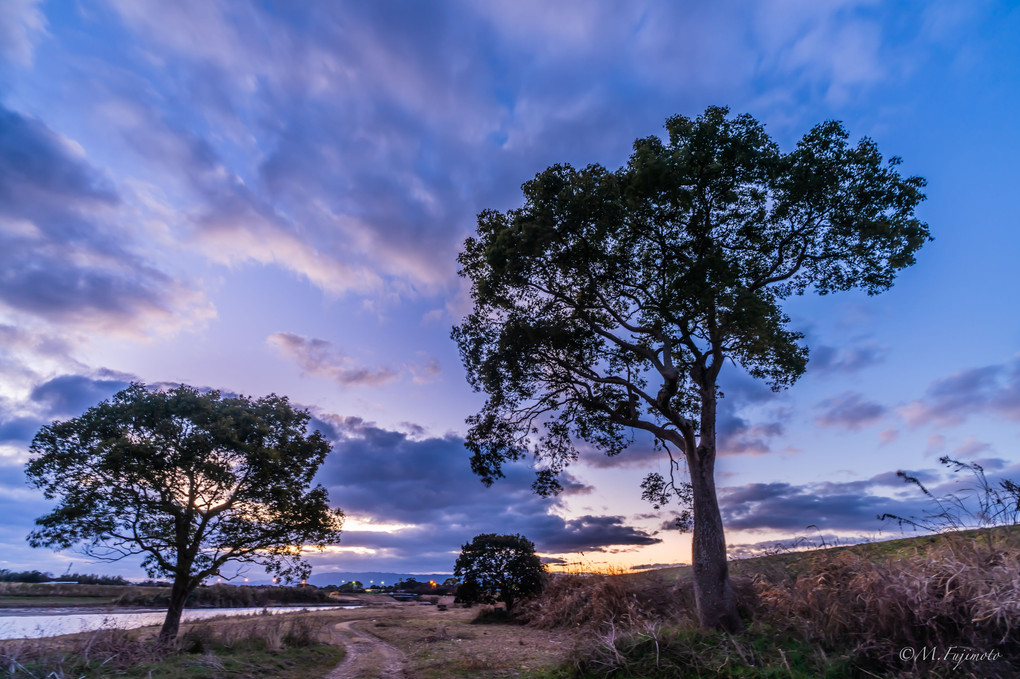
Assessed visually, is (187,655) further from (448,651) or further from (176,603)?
(176,603)

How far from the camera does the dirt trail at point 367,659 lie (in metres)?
10.3

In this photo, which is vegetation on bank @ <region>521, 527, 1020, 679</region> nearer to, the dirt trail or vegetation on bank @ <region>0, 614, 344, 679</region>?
the dirt trail

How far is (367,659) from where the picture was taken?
41.1ft

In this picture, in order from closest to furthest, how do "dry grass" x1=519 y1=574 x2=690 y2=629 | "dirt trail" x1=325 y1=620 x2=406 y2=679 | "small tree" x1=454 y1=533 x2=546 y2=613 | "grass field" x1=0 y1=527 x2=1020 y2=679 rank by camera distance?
"grass field" x1=0 y1=527 x2=1020 y2=679, "dirt trail" x1=325 y1=620 x2=406 y2=679, "dry grass" x1=519 y1=574 x2=690 y2=629, "small tree" x1=454 y1=533 x2=546 y2=613

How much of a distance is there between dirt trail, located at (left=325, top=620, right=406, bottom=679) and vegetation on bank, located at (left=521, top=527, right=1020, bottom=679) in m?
4.67

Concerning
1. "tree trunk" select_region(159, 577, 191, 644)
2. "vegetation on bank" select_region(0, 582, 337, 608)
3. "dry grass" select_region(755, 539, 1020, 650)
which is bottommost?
"vegetation on bank" select_region(0, 582, 337, 608)

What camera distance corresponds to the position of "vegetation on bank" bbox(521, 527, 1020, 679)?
5.97 metres

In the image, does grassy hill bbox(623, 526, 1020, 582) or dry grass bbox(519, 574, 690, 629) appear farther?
dry grass bbox(519, 574, 690, 629)

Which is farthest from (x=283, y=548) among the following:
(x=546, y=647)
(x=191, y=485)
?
(x=546, y=647)

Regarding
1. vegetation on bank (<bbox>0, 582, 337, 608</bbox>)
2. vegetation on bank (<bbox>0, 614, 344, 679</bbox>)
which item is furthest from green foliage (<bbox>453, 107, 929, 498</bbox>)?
vegetation on bank (<bbox>0, 582, 337, 608</bbox>)

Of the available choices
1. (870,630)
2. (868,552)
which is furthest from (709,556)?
(870,630)

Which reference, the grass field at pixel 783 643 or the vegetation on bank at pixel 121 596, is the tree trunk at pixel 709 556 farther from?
the vegetation on bank at pixel 121 596

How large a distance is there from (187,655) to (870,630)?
13.5 metres

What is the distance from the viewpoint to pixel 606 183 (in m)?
13.9
